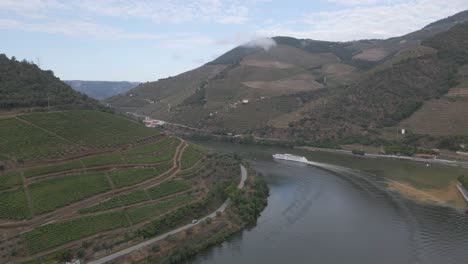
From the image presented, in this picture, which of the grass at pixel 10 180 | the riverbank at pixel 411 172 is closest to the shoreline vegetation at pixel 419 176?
the riverbank at pixel 411 172

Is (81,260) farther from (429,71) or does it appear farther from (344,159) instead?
(429,71)

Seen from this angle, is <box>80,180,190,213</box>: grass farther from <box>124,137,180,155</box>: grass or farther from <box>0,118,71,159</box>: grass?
<box>0,118,71,159</box>: grass

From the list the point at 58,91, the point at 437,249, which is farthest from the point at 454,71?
the point at 58,91

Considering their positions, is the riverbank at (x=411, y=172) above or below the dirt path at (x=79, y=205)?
below

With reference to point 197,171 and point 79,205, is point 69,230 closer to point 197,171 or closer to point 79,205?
point 79,205

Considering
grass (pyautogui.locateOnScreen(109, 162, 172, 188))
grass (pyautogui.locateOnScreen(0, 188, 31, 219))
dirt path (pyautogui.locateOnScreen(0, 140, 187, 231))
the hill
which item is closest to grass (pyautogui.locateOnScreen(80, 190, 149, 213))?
the hill

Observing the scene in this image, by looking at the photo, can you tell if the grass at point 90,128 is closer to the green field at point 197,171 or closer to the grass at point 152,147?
the grass at point 152,147
